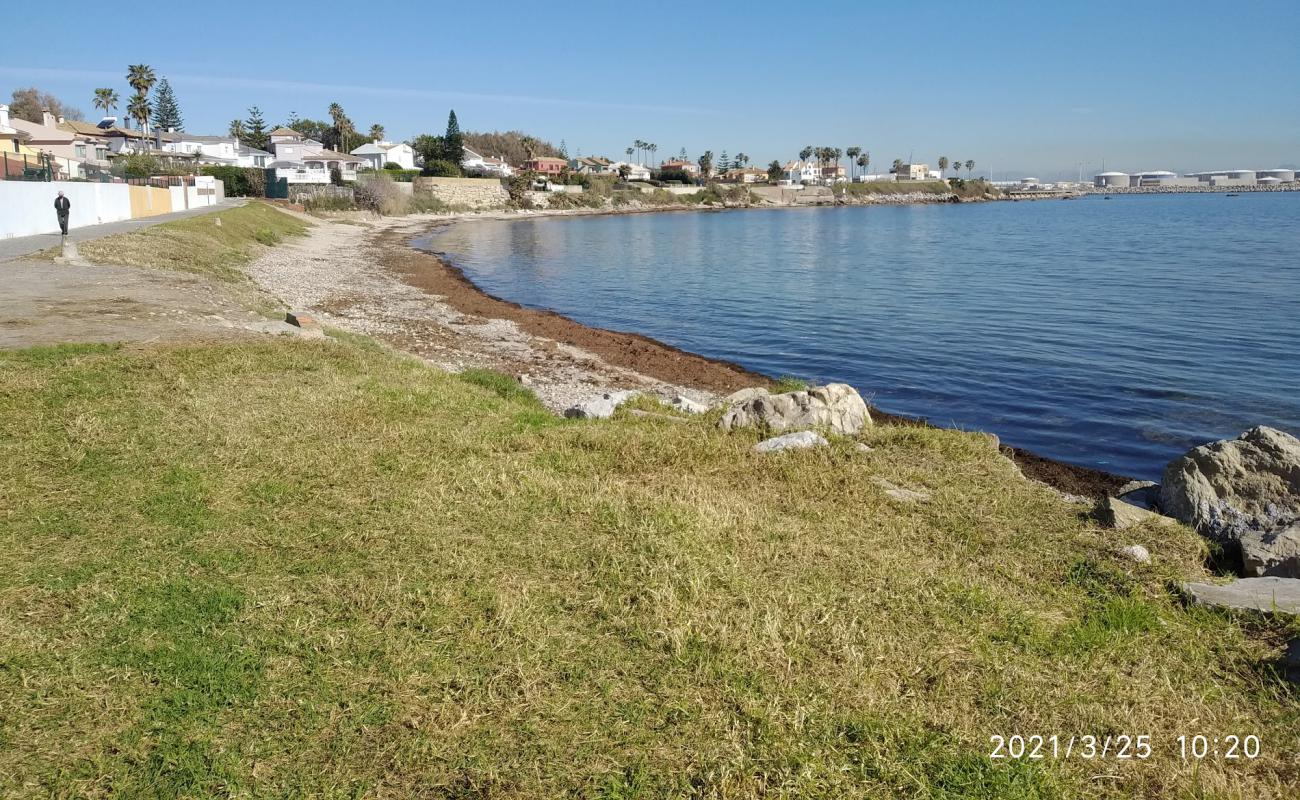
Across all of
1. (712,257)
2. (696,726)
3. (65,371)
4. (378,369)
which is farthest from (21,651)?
(712,257)

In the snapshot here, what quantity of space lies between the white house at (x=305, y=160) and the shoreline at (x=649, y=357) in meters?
76.7

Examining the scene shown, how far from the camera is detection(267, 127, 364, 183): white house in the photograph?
110262 millimetres

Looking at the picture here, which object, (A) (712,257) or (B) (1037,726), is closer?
(B) (1037,726)

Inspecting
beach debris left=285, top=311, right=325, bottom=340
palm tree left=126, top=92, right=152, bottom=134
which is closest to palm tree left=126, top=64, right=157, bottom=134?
palm tree left=126, top=92, right=152, bottom=134

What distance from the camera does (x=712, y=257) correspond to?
5991 centimetres

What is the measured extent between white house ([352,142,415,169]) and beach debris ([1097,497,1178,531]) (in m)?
135

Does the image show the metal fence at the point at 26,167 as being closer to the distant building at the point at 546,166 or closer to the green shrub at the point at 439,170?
the green shrub at the point at 439,170

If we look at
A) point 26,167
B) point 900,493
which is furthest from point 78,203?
point 900,493

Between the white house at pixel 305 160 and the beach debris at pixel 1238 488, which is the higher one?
the white house at pixel 305 160

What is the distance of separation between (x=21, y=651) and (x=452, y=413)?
601 centimetres

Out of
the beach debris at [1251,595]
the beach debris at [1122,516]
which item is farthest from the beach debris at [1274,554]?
the beach debris at [1122,516]

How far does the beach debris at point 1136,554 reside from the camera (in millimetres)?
6820

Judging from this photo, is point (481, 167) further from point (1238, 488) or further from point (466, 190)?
point (1238, 488)

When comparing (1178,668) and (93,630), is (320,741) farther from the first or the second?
(1178,668)
